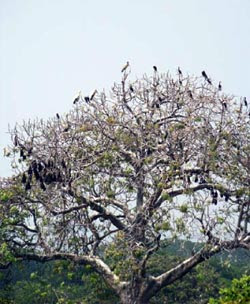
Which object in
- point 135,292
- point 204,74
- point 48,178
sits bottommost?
point 135,292

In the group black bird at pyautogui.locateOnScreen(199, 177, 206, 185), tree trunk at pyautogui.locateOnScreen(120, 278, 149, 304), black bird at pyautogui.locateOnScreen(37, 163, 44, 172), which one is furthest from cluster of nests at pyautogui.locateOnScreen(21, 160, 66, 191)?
black bird at pyautogui.locateOnScreen(199, 177, 206, 185)

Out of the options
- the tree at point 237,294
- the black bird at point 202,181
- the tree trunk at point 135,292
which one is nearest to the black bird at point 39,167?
the tree trunk at point 135,292

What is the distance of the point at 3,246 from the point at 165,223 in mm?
4020

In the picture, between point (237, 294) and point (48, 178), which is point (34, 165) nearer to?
point (48, 178)

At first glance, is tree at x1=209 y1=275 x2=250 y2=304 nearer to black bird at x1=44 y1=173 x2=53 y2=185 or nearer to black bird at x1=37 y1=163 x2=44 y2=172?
black bird at x1=44 y1=173 x2=53 y2=185

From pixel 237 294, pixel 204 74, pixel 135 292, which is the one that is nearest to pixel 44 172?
pixel 135 292

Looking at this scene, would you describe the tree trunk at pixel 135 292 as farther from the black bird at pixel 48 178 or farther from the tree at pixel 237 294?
the tree at pixel 237 294

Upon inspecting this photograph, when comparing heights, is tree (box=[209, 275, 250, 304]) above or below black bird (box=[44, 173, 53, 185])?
below

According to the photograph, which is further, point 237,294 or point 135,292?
point 135,292

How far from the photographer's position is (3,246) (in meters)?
13.2

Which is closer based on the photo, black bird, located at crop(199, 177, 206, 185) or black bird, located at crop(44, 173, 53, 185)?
black bird, located at crop(44, 173, 53, 185)

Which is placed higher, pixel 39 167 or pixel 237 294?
pixel 39 167

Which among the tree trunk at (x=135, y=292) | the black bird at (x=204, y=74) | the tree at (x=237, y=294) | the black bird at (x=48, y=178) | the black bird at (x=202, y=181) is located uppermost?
the black bird at (x=204, y=74)

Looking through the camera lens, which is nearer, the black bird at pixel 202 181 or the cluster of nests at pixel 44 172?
the cluster of nests at pixel 44 172
